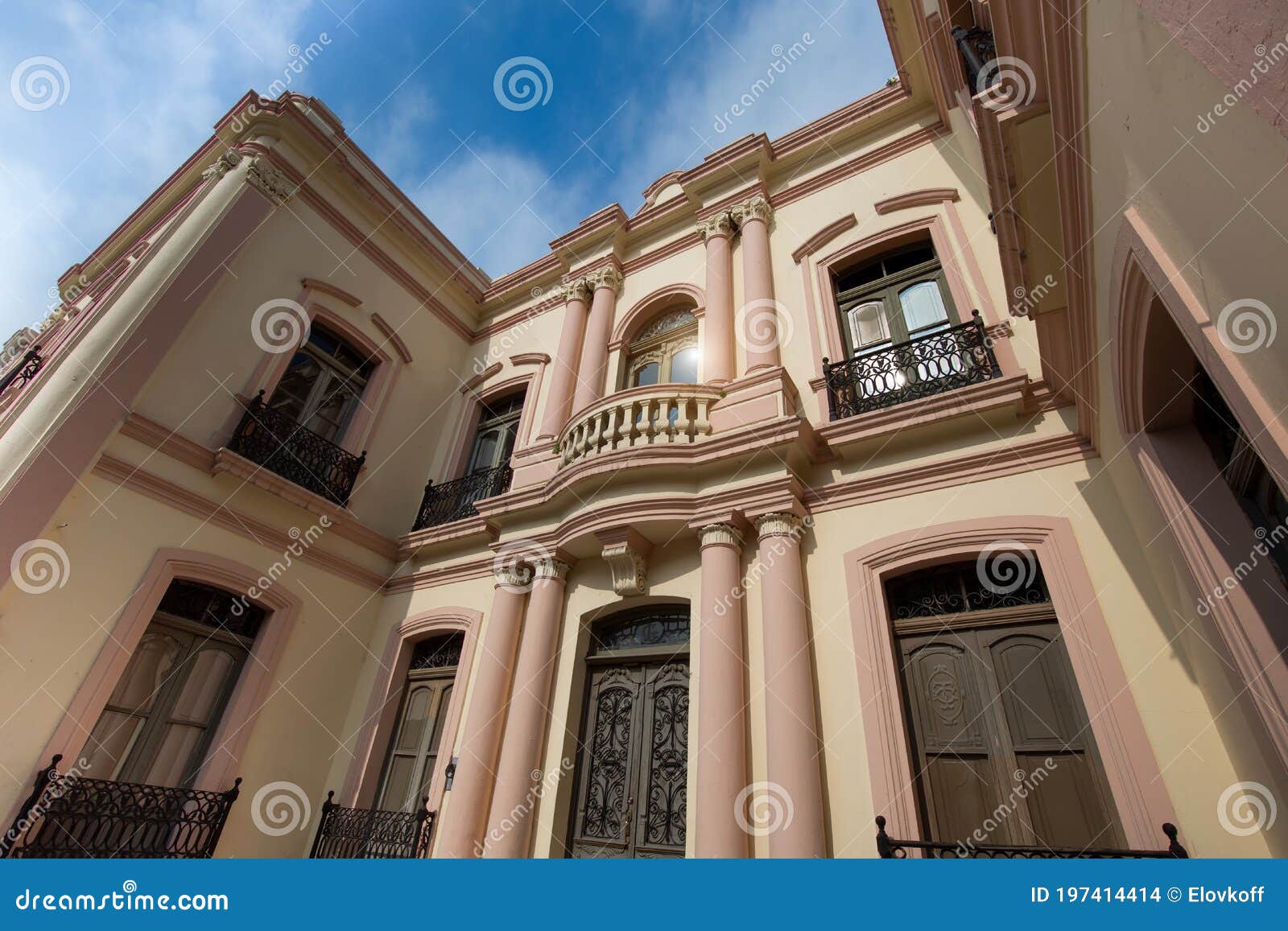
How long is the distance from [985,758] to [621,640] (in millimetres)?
3168

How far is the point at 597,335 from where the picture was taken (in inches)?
316

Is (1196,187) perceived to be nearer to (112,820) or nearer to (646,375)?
(646,375)

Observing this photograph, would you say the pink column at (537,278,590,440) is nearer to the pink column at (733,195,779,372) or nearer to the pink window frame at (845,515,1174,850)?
the pink column at (733,195,779,372)

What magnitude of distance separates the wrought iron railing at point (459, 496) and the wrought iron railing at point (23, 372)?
13.8 ft

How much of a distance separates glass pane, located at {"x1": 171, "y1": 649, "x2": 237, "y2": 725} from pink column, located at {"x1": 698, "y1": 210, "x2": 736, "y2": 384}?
592 cm

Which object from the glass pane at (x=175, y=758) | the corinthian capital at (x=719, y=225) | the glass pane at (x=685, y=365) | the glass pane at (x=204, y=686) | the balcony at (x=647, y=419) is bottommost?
the glass pane at (x=175, y=758)

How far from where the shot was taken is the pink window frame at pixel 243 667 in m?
4.93

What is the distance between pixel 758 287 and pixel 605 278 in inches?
102

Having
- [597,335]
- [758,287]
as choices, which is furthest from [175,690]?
[758,287]

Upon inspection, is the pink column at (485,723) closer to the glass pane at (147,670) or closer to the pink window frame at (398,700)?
the pink window frame at (398,700)

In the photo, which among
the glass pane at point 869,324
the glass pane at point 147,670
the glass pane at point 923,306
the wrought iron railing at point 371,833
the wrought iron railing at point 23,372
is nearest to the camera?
the glass pane at point 147,670

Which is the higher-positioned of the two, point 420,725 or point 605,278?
point 605,278

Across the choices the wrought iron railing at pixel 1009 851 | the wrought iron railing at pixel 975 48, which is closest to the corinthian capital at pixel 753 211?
the wrought iron railing at pixel 975 48

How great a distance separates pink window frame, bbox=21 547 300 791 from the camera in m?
4.93
